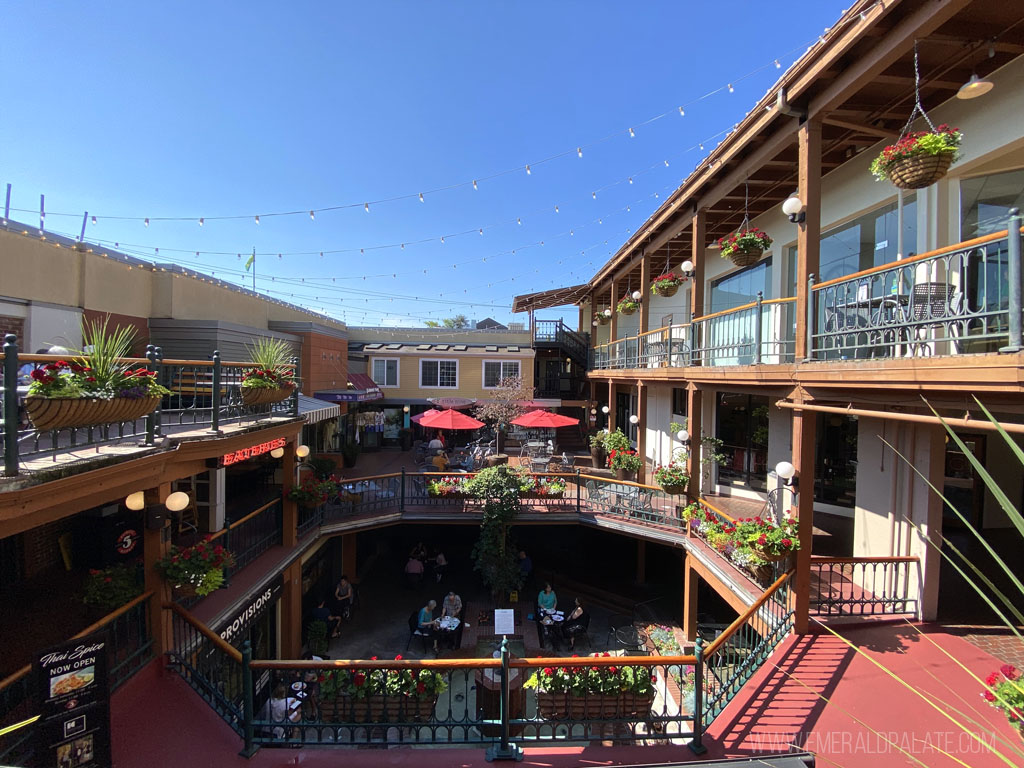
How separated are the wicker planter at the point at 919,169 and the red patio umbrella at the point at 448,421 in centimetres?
1067

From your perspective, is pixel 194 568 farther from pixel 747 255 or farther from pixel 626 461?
pixel 626 461

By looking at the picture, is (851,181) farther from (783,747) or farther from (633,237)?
(783,747)

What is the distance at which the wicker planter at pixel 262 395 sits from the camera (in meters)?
7.89

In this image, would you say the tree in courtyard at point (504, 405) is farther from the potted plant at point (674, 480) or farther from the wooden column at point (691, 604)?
the wooden column at point (691, 604)

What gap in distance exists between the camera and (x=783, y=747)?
5328 millimetres

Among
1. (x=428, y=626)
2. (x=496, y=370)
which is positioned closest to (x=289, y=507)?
(x=428, y=626)

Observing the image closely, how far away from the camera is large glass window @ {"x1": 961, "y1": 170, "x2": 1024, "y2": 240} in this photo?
687 cm

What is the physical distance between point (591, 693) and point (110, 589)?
628 cm

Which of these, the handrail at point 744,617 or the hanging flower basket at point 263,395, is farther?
the hanging flower basket at point 263,395

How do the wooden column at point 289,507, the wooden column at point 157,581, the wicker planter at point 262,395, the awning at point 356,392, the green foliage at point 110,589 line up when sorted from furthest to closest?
the awning at point 356,392, the wooden column at point 289,507, the wicker planter at point 262,395, the wooden column at point 157,581, the green foliage at point 110,589

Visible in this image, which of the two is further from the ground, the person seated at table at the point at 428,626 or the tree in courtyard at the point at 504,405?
the tree in courtyard at the point at 504,405

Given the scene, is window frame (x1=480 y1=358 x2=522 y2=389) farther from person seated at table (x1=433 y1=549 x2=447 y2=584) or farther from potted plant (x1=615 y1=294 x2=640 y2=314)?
person seated at table (x1=433 y1=549 x2=447 y2=584)

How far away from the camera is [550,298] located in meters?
25.4

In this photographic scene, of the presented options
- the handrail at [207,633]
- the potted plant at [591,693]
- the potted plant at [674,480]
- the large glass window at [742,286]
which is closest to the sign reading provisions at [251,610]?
the handrail at [207,633]
